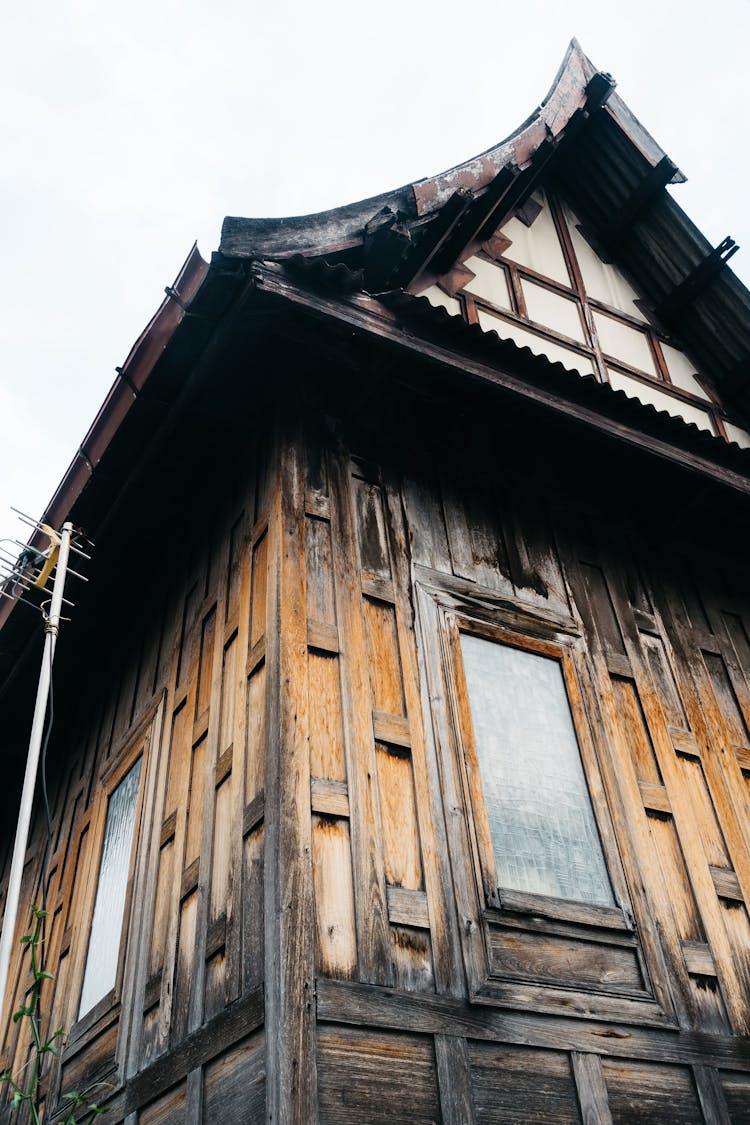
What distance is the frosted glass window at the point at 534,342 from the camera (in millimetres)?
7484

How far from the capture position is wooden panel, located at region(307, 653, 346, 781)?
Answer: 14.9 ft

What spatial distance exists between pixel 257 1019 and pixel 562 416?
12.2 feet

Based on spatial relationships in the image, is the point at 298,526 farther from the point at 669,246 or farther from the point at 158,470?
the point at 669,246

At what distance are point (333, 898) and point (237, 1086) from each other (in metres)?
0.78

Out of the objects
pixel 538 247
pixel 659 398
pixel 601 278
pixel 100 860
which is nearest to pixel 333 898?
pixel 100 860

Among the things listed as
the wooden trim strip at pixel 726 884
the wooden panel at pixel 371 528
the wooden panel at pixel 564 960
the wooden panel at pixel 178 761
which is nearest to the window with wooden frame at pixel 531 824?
the wooden panel at pixel 564 960

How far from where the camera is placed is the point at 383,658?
5.13 metres

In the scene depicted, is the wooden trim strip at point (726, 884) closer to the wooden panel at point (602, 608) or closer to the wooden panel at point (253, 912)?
the wooden panel at point (602, 608)

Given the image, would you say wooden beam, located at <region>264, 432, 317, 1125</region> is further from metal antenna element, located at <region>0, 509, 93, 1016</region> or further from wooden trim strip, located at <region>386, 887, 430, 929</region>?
metal antenna element, located at <region>0, 509, 93, 1016</region>

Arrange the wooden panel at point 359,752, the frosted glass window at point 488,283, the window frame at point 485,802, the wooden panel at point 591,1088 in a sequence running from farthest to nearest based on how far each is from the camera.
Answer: the frosted glass window at point 488,283 → the window frame at point 485,802 → the wooden panel at point 591,1088 → the wooden panel at point 359,752

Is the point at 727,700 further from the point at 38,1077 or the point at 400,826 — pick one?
the point at 38,1077

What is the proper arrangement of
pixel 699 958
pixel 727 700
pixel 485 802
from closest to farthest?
pixel 485 802 < pixel 699 958 < pixel 727 700

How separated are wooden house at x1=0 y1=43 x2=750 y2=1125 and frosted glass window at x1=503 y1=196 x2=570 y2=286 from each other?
0.24ft

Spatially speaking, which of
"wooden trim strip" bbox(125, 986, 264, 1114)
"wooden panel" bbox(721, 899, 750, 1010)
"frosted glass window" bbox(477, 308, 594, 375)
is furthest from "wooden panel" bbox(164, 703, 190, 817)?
"frosted glass window" bbox(477, 308, 594, 375)
